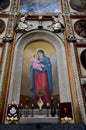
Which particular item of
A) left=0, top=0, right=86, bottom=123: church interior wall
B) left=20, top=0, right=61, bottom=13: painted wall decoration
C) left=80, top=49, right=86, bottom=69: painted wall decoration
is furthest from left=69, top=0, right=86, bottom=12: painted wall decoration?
left=80, top=49, right=86, bottom=69: painted wall decoration

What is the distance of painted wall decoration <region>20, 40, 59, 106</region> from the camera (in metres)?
8.50

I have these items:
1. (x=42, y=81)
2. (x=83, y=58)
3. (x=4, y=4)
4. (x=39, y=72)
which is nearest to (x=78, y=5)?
(x=83, y=58)

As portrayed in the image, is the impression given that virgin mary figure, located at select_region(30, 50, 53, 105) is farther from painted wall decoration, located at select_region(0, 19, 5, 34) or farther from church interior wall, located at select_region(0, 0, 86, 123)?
painted wall decoration, located at select_region(0, 19, 5, 34)

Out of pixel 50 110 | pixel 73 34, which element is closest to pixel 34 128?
pixel 50 110

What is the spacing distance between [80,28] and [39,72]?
11.8 ft

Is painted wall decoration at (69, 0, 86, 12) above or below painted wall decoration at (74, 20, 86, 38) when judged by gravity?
above

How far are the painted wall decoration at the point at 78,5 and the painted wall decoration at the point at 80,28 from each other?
1203mm

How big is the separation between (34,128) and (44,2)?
28.0 feet

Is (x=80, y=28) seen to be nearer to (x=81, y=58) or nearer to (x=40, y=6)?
(x=81, y=58)

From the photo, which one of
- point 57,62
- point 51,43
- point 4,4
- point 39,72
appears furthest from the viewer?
point 4,4

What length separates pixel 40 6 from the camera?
1209 cm

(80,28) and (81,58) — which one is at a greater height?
(80,28)

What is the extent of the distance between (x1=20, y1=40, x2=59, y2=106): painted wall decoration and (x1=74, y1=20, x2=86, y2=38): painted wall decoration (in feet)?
5.49

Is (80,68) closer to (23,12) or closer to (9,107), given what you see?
(9,107)
